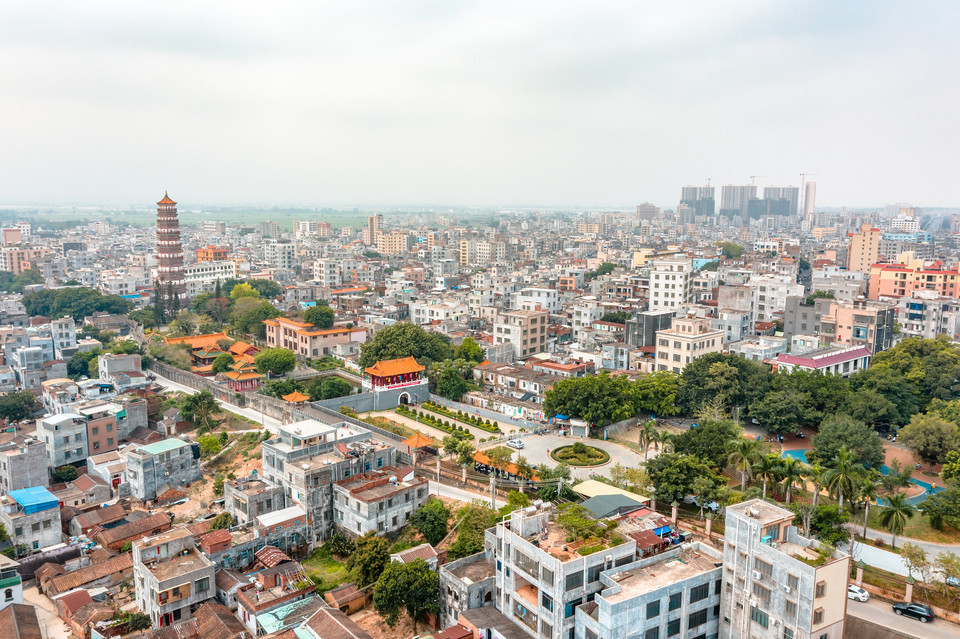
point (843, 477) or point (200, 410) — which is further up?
point (843, 477)

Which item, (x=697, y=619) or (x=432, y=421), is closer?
(x=697, y=619)

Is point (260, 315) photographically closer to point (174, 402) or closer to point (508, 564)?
point (174, 402)

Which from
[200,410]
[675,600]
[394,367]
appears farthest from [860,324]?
[200,410]

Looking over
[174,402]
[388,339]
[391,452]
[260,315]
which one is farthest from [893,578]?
[260,315]

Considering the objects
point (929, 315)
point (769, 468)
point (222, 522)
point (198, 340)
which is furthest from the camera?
point (198, 340)

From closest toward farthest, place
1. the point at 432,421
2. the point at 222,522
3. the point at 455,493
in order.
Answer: the point at 222,522 < the point at 455,493 < the point at 432,421

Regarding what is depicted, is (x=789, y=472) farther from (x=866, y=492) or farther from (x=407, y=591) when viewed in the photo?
(x=407, y=591)

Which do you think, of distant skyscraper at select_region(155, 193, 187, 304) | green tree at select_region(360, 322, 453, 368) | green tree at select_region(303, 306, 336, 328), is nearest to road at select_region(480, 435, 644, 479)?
green tree at select_region(360, 322, 453, 368)

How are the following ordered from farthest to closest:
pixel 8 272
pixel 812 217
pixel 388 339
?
1. pixel 812 217
2. pixel 8 272
3. pixel 388 339
